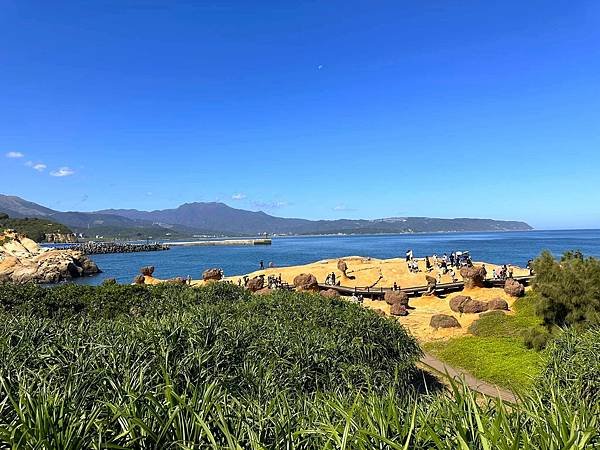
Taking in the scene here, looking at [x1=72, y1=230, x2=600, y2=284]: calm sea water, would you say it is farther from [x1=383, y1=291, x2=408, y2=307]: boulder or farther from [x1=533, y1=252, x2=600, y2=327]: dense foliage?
[x1=533, y1=252, x2=600, y2=327]: dense foliage

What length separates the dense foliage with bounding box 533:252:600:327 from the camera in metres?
13.9

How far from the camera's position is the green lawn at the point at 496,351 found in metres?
12.3

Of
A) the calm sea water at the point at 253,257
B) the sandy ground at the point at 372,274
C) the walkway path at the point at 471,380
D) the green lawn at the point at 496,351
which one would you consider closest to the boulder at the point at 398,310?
the green lawn at the point at 496,351

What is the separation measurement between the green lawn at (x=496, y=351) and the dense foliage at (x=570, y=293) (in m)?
1.57

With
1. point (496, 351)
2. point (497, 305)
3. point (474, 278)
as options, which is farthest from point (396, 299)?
point (496, 351)

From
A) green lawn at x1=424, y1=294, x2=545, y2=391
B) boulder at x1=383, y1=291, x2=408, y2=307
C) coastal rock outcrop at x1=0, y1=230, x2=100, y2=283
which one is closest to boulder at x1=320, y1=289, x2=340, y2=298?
boulder at x1=383, y1=291, x2=408, y2=307

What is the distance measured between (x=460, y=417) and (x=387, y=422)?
0.64 meters

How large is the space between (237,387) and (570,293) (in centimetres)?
1312

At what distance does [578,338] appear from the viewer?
28.3ft

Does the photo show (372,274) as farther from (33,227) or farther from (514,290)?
(33,227)

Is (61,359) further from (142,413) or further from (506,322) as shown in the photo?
(506,322)

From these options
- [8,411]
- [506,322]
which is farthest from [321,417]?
[506,322]

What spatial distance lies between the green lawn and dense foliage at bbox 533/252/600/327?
1.57 metres

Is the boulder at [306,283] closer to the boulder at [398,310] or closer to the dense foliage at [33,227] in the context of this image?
the boulder at [398,310]
